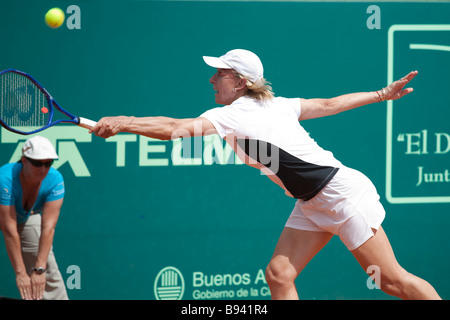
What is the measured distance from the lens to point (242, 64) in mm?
3553

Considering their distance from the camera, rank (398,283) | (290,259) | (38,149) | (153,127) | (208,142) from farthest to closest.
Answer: (208,142), (38,149), (290,259), (398,283), (153,127)

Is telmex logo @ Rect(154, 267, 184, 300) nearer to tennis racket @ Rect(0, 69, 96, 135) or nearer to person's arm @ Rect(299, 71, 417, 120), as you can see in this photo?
tennis racket @ Rect(0, 69, 96, 135)

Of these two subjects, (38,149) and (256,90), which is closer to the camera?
(256,90)

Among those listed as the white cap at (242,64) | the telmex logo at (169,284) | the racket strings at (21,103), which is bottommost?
the telmex logo at (169,284)

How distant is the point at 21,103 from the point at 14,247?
84cm

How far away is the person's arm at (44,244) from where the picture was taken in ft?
13.6

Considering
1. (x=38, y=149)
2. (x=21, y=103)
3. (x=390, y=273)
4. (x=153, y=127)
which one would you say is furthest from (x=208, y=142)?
(x=390, y=273)

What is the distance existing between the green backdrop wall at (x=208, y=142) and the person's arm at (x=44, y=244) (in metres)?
0.31

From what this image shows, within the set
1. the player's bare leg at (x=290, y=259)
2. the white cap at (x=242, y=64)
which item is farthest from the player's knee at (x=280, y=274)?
the white cap at (x=242, y=64)

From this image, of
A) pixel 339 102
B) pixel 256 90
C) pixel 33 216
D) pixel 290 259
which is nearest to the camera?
pixel 290 259

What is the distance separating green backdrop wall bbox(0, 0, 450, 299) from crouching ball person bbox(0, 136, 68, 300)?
23 cm

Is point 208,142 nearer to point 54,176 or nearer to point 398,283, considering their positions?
point 54,176

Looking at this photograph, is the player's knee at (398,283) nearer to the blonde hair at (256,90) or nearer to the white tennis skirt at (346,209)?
the white tennis skirt at (346,209)

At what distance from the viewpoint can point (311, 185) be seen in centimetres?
345
